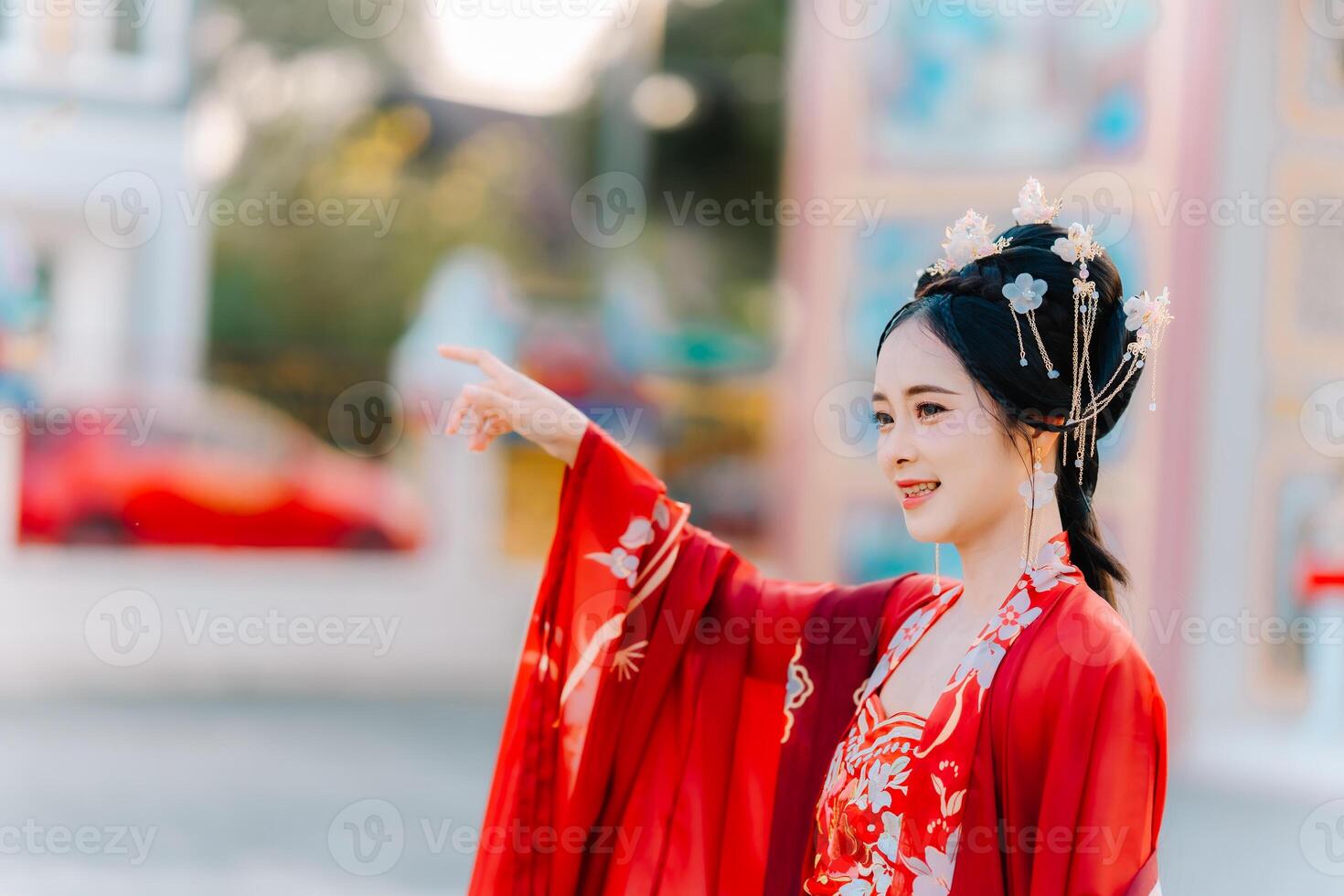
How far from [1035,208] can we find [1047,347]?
0.20 m

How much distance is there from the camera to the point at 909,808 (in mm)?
1396

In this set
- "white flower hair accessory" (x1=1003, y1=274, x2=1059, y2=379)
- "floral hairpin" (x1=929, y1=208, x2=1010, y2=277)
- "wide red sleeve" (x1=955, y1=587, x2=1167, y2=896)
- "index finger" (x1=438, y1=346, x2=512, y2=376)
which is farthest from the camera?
"index finger" (x1=438, y1=346, x2=512, y2=376)

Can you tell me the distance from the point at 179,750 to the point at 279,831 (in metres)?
1.19

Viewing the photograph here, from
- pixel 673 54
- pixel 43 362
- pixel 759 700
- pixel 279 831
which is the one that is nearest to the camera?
pixel 759 700

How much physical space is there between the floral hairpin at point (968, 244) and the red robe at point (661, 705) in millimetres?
386

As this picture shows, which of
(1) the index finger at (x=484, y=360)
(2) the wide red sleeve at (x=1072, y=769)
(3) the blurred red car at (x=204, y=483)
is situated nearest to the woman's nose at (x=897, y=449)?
(2) the wide red sleeve at (x=1072, y=769)

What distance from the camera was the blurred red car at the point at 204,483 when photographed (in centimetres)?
634

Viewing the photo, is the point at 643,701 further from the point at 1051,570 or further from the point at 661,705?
the point at 1051,570

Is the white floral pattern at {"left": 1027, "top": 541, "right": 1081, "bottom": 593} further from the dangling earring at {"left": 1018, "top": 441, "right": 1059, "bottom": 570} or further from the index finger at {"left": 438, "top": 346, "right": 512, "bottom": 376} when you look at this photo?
the index finger at {"left": 438, "top": 346, "right": 512, "bottom": 376}

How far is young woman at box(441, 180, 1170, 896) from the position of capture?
1302mm

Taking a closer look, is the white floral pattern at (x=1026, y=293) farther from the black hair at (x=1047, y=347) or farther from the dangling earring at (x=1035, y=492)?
the dangling earring at (x=1035, y=492)

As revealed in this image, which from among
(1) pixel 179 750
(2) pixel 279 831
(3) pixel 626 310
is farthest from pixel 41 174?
(2) pixel 279 831

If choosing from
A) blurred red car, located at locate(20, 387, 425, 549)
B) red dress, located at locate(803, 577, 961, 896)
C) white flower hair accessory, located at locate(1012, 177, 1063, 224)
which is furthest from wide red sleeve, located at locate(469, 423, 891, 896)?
blurred red car, located at locate(20, 387, 425, 549)

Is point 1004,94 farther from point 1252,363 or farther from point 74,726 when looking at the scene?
point 74,726
